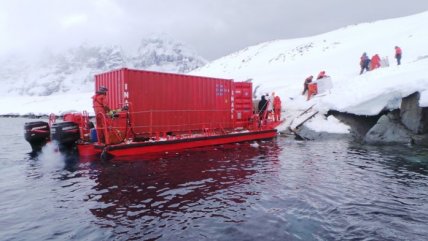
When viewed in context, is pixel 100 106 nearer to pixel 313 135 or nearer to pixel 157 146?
pixel 157 146

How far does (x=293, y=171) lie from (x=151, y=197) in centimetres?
479

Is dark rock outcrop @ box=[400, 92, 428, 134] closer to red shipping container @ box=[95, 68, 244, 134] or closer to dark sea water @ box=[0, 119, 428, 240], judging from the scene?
dark sea water @ box=[0, 119, 428, 240]

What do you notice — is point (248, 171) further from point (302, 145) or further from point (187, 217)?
point (302, 145)

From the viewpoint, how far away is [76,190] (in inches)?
330

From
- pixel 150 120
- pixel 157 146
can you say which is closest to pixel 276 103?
pixel 150 120

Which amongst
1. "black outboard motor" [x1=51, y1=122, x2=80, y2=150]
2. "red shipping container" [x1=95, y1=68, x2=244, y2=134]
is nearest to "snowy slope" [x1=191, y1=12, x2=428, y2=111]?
"red shipping container" [x1=95, y1=68, x2=244, y2=134]

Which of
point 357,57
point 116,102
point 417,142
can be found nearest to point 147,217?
point 116,102

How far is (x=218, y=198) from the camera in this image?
763cm

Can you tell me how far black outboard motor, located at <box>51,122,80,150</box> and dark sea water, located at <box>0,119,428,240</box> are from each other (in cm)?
61

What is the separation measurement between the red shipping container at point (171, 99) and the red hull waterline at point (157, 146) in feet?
2.77

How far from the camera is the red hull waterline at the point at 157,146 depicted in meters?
12.3

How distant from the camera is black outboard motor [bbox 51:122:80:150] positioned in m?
12.6

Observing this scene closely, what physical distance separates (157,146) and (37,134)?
16.4 feet

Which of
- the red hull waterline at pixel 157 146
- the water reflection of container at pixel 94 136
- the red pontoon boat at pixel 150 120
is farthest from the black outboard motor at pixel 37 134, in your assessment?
the water reflection of container at pixel 94 136
